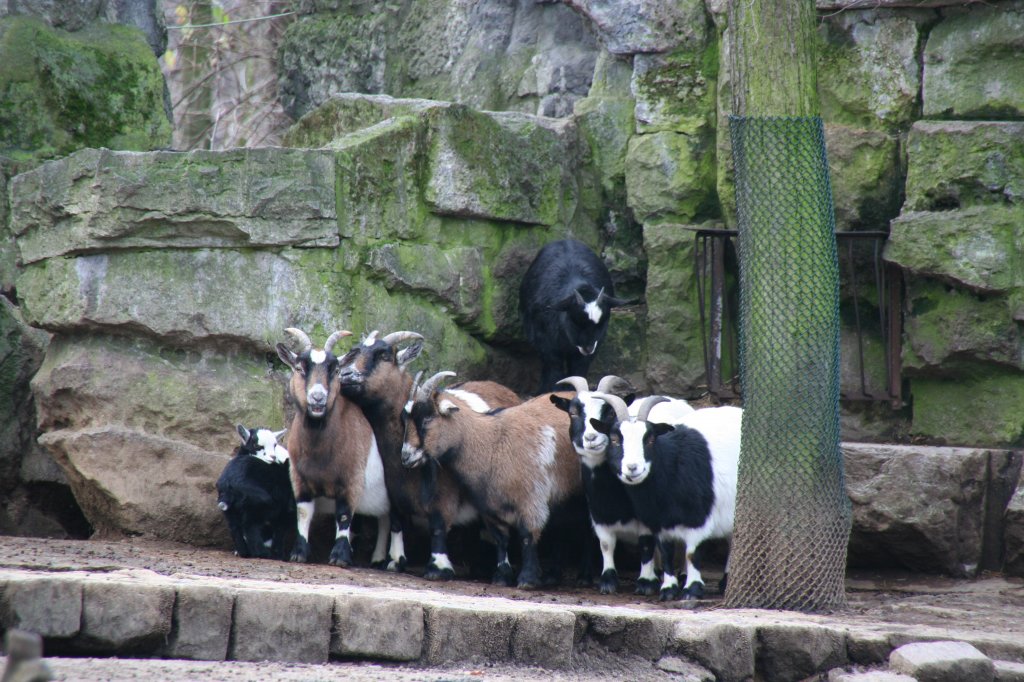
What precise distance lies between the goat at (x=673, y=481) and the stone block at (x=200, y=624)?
9.66 ft

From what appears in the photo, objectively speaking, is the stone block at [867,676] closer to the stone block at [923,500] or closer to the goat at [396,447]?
the stone block at [923,500]

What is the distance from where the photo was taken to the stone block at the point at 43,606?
15.3ft

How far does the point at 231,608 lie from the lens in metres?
4.96

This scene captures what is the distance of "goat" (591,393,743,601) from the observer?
7.36 metres

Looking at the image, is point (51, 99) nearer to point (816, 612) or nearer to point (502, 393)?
point (502, 393)

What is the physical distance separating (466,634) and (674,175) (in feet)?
16.8

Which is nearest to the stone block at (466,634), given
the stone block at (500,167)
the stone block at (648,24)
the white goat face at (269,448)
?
the white goat face at (269,448)

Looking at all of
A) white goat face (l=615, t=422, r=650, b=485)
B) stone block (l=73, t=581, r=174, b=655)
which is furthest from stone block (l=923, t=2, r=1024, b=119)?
stone block (l=73, t=581, r=174, b=655)

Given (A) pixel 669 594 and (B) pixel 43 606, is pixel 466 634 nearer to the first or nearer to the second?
(B) pixel 43 606

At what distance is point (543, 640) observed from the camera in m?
5.31

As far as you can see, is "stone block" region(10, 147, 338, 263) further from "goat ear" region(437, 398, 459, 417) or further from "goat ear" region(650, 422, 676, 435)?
"goat ear" region(650, 422, 676, 435)

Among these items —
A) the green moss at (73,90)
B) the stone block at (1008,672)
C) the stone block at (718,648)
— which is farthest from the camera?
the green moss at (73,90)

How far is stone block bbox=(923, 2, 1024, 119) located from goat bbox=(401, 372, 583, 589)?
359 centimetres

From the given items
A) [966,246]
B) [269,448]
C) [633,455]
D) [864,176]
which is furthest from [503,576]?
[864,176]
